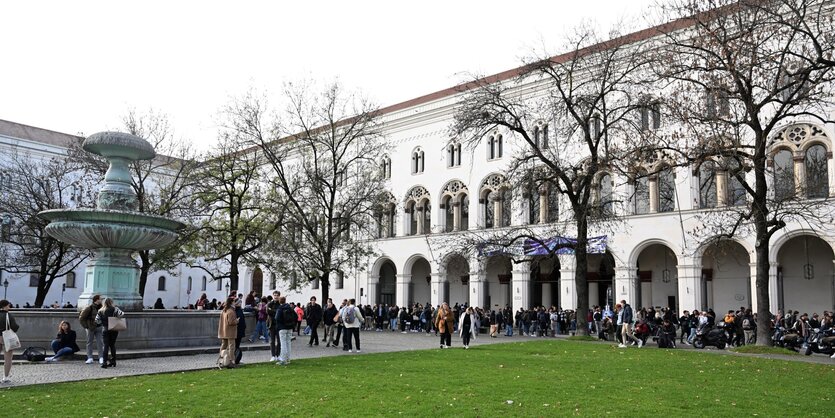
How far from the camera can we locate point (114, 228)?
16375 mm

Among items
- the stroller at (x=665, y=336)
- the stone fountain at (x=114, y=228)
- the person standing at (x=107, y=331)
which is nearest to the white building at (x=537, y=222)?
the stroller at (x=665, y=336)

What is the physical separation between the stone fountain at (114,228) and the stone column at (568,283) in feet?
73.4

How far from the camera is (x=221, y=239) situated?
32.2m

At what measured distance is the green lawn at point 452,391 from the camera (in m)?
8.75

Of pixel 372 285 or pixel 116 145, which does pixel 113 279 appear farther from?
pixel 372 285

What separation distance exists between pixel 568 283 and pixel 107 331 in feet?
84.5

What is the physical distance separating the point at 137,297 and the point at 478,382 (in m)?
10.5

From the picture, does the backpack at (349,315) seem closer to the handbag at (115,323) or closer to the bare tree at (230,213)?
the handbag at (115,323)

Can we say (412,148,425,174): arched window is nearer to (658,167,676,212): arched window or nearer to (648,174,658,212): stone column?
(648,174,658,212): stone column

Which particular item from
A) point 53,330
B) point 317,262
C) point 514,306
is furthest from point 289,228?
point 53,330

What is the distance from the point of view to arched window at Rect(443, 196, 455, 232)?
42.0 meters

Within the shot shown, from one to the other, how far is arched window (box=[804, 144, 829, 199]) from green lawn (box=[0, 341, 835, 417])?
14.4 m

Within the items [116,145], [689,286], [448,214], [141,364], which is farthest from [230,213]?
[689,286]

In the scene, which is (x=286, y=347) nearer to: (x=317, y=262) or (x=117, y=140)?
(x=117, y=140)
